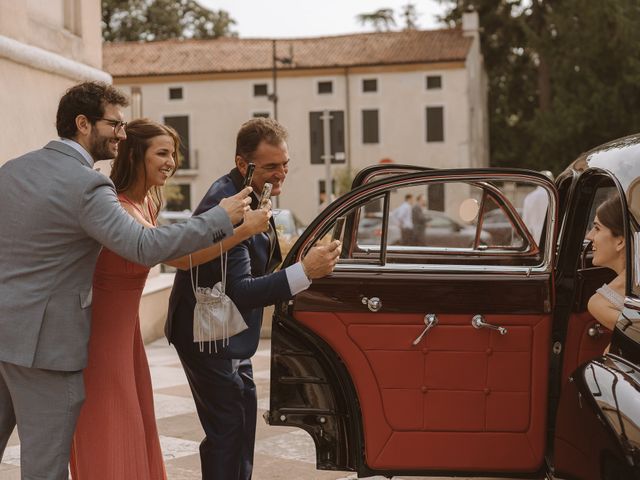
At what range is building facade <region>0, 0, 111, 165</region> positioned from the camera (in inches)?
343

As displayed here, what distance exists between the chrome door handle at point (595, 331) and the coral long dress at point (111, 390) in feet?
6.22

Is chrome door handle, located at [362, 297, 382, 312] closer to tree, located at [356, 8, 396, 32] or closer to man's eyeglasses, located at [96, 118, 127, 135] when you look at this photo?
man's eyeglasses, located at [96, 118, 127, 135]

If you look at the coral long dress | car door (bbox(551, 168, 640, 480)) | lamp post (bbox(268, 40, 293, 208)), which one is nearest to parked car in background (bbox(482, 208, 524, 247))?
car door (bbox(551, 168, 640, 480))

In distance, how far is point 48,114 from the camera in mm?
9633

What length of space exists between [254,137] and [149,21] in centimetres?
5810

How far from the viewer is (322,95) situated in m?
47.1

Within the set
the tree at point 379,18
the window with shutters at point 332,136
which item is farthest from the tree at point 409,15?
the window with shutters at point 332,136

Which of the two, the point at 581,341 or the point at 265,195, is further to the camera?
the point at 581,341

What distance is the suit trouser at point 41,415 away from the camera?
3.27 m

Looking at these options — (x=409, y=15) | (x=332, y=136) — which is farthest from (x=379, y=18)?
(x=332, y=136)

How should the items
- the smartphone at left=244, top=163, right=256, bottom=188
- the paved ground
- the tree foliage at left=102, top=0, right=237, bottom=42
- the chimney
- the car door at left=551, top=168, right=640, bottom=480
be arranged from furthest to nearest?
1. the tree foliage at left=102, top=0, right=237, bottom=42
2. the chimney
3. the paved ground
4. the smartphone at left=244, top=163, right=256, bottom=188
5. the car door at left=551, top=168, right=640, bottom=480

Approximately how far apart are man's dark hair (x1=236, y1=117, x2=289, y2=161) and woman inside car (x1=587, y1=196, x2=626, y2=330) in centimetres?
134

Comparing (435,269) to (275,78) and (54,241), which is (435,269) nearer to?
(54,241)

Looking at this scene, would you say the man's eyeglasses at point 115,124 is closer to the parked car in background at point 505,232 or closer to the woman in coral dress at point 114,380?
the woman in coral dress at point 114,380
